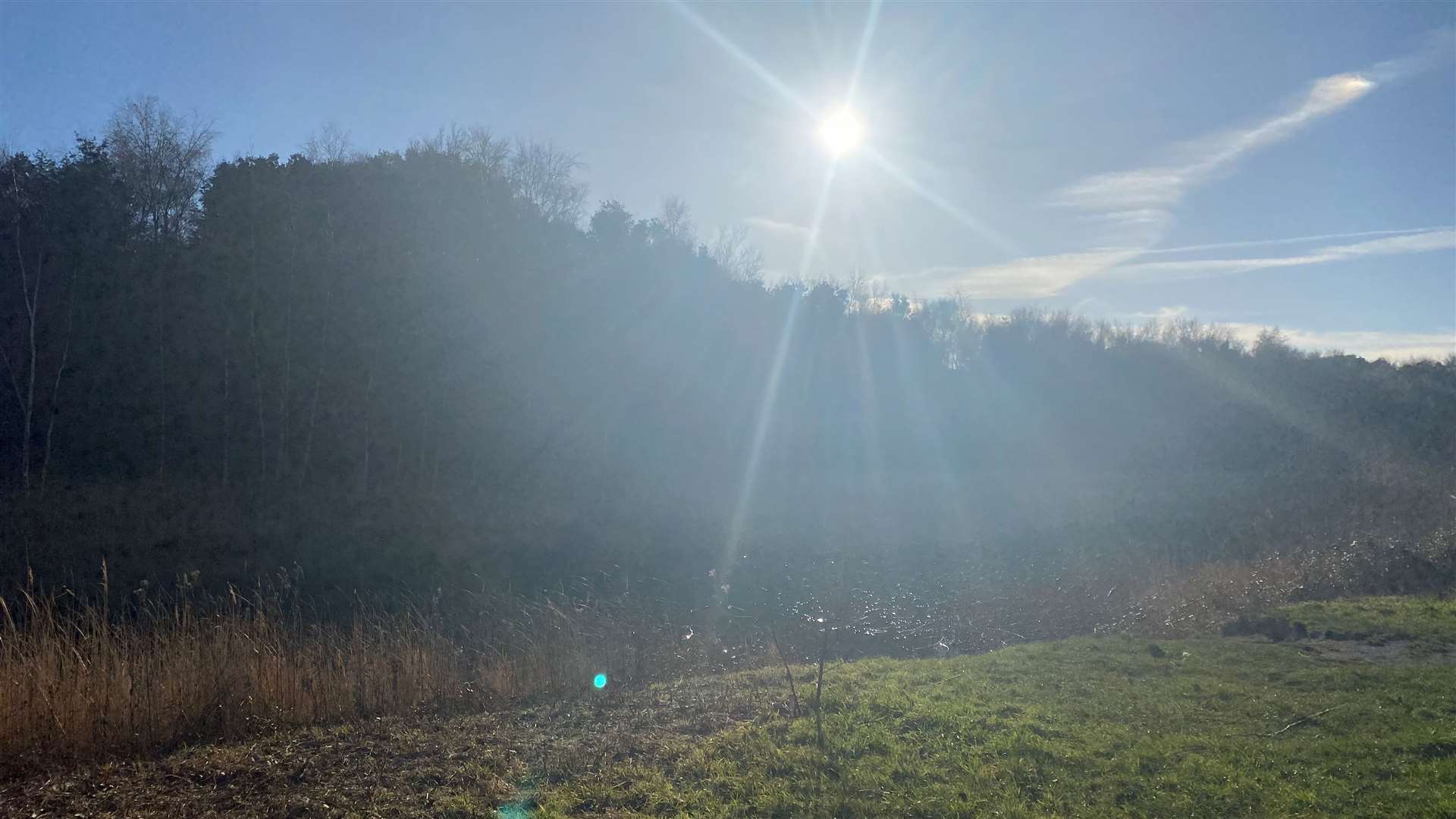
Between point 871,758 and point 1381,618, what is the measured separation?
26.1 ft

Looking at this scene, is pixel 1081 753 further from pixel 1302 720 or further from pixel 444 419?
pixel 444 419

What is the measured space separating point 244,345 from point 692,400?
16.1m

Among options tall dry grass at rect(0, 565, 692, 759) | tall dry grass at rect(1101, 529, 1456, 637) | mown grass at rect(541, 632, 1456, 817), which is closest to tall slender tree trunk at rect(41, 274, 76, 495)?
tall dry grass at rect(0, 565, 692, 759)

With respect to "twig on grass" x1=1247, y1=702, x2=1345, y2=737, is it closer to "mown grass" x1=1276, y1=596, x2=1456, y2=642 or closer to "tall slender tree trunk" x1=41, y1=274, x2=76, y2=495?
"mown grass" x1=1276, y1=596, x2=1456, y2=642

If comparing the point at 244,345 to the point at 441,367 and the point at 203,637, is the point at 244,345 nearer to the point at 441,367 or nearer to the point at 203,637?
the point at 441,367

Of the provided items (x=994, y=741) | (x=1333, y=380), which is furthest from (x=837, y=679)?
(x=1333, y=380)

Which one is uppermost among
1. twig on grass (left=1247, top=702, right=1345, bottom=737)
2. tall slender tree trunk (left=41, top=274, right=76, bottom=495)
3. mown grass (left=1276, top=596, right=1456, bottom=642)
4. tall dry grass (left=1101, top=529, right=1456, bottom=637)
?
tall slender tree trunk (left=41, top=274, right=76, bottom=495)

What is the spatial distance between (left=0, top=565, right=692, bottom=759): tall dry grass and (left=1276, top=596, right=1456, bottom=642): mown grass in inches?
291

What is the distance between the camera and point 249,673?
739 cm

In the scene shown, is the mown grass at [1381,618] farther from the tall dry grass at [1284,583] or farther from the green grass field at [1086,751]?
the green grass field at [1086,751]

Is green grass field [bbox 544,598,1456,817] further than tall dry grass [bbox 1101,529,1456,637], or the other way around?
tall dry grass [bbox 1101,529,1456,637]

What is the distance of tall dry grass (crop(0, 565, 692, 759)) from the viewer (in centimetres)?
633

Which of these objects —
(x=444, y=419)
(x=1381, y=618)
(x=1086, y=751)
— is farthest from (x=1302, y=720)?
(x=444, y=419)

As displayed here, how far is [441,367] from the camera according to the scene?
2688 cm
